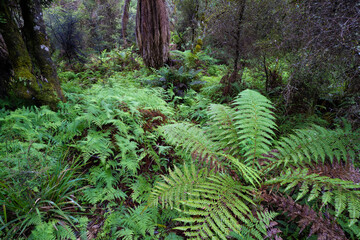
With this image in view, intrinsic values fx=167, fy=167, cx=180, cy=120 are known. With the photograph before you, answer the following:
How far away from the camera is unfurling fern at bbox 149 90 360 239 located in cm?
118

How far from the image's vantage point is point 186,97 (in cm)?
382

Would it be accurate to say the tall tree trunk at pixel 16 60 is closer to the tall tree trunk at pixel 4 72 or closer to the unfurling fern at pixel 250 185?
the tall tree trunk at pixel 4 72

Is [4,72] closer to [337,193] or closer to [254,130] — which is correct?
[254,130]

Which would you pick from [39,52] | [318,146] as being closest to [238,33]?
[318,146]

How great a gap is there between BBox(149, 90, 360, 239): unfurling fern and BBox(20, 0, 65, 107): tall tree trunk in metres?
2.23

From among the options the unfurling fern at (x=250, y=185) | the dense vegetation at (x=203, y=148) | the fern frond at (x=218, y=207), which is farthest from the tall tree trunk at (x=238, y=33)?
the fern frond at (x=218, y=207)

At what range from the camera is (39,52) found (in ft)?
9.15

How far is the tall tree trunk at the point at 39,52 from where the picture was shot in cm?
266

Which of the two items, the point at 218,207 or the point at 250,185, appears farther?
the point at 250,185

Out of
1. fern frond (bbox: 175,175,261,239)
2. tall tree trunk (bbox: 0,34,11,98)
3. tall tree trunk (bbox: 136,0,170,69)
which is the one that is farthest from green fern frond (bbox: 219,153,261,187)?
tall tree trunk (bbox: 136,0,170,69)

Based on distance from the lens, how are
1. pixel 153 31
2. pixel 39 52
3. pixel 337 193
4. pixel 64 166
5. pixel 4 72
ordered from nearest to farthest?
pixel 337 193
pixel 64 166
pixel 4 72
pixel 39 52
pixel 153 31

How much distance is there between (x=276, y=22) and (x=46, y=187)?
3853 millimetres

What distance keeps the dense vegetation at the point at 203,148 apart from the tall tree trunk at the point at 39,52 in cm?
2

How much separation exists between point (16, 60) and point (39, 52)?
1.24ft
